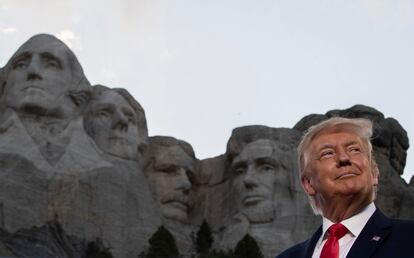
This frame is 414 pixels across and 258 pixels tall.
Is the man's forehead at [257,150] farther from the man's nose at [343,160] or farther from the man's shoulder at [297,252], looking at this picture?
the man's nose at [343,160]

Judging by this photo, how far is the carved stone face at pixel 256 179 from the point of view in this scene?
45.9 ft

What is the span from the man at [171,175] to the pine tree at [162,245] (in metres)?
1.60

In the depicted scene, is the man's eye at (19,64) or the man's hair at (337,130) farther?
the man's eye at (19,64)

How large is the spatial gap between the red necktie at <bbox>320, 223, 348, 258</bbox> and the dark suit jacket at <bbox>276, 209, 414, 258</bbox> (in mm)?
41

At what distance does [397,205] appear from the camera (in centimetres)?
1413

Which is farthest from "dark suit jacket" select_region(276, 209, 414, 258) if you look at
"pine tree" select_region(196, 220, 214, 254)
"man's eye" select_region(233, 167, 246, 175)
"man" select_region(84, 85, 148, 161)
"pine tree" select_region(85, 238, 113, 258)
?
"man's eye" select_region(233, 167, 246, 175)

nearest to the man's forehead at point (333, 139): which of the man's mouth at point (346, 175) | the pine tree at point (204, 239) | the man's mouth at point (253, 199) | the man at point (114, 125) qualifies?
the man's mouth at point (346, 175)

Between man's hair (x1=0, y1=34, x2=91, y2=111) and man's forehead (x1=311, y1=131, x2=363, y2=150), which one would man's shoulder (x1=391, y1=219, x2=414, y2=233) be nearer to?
man's forehead (x1=311, y1=131, x2=363, y2=150)

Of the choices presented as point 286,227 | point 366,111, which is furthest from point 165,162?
point 366,111

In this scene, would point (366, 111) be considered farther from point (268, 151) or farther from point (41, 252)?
point (41, 252)

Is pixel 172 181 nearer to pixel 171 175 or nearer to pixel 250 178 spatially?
pixel 171 175

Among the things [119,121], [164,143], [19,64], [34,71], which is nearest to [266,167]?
[164,143]

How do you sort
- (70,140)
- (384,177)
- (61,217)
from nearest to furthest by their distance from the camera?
(61,217) < (70,140) < (384,177)

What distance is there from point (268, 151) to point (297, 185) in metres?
0.61
